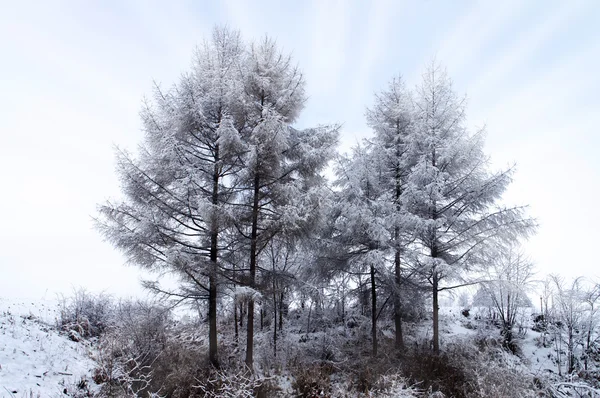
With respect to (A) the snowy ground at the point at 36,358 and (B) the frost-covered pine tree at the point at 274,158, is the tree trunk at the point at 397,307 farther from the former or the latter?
(A) the snowy ground at the point at 36,358

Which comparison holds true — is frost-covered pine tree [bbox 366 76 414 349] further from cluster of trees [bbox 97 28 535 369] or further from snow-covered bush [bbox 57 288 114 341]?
snow-covered bush [bbox 57 288 114 341]

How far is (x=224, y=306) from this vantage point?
11.5 meters

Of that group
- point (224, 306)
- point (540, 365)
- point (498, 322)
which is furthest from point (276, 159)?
point (498, 322)

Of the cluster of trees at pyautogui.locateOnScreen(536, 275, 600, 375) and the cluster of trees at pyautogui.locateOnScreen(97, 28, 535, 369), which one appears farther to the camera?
the cluster of trees at pyautogui.locateOnScreen(536, 275, 600, 375)

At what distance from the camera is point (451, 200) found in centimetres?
1229

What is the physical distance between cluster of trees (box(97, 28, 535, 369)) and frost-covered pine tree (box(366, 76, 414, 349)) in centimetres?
9

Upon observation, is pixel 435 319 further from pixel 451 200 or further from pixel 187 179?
pixel 187 179

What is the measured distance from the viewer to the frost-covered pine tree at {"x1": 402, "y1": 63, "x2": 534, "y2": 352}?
10844mm

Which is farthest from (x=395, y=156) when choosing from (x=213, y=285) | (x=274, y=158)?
(x=213, y=285)

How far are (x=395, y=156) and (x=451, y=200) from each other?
2.96 metres

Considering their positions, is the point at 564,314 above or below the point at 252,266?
below

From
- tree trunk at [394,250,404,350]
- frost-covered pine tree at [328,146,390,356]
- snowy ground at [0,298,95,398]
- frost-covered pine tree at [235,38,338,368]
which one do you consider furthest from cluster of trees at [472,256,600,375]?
snowy ground at [0,298,95,398]

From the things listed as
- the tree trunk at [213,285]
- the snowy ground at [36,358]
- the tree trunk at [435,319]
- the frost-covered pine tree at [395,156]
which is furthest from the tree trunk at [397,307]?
the snowy ground at [36,358]

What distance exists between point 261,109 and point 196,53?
129 inches
